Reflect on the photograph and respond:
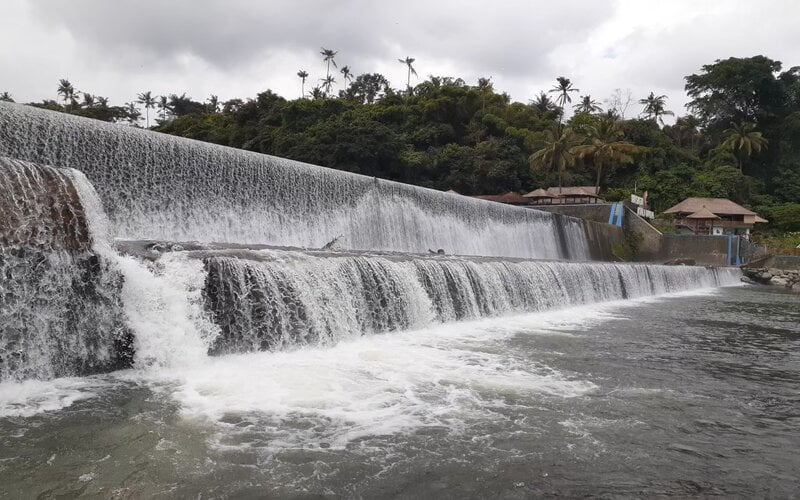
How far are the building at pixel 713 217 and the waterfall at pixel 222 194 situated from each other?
22812mm

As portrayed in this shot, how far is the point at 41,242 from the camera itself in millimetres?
5273

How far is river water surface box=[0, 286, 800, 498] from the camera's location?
323 centimetres

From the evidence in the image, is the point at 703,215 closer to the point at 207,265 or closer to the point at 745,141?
the point at 745,141

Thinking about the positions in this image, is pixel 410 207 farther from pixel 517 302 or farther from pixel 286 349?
pixel 286 349

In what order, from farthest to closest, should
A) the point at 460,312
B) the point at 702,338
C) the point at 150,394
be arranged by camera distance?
1. the point at 460,312
2. the point at 702,338
3. the point at 150,394

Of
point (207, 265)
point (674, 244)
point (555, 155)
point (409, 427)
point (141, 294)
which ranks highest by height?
point (555, 155)

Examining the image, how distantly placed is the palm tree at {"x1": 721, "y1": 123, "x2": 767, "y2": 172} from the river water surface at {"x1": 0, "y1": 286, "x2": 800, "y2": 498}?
140 ft

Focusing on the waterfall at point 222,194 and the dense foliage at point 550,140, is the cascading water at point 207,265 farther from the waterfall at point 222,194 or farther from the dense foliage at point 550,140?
the dense foliage at point 550,140

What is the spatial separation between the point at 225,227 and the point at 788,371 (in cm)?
1015

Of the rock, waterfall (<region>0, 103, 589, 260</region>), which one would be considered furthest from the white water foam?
the rock

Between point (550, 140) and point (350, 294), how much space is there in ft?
111

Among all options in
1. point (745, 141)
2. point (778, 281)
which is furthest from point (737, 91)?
point (778, 281)

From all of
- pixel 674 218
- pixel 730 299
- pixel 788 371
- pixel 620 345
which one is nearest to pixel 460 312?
pixel 620 345

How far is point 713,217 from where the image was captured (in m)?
34.3
